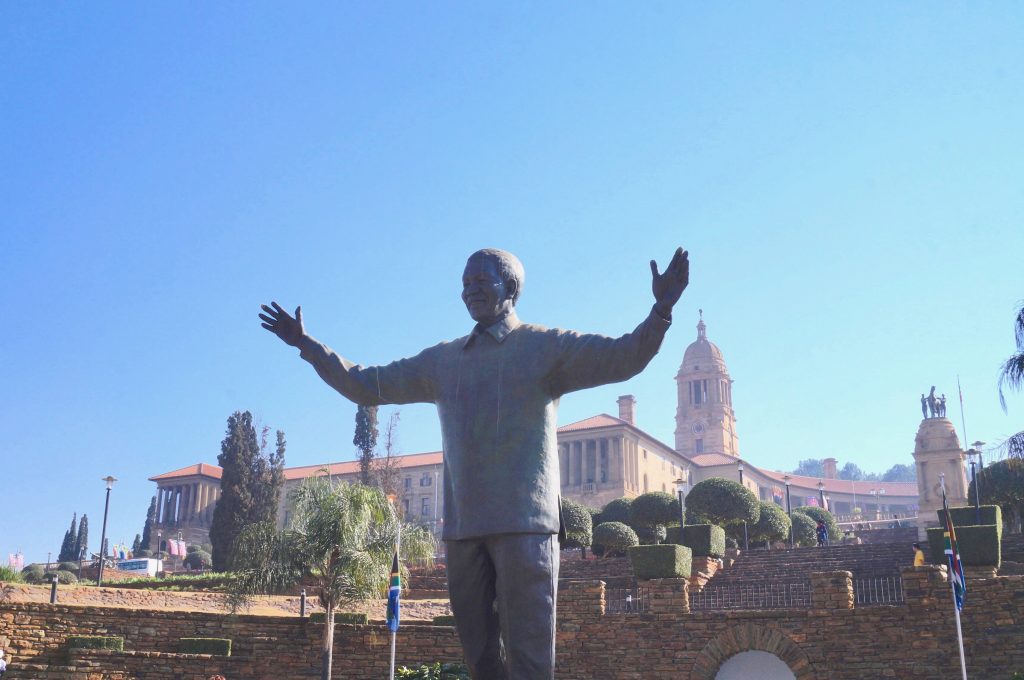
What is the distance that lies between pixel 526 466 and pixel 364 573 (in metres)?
15.7

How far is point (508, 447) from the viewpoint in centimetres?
402

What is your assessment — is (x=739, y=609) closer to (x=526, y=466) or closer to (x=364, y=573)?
(x=364, y=573)

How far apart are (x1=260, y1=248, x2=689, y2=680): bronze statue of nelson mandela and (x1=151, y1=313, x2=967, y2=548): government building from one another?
4764cm

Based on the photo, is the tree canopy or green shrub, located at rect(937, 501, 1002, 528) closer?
green shrub, located at rect(937, 501, 1002, 528)

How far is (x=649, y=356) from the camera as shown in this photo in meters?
3.91

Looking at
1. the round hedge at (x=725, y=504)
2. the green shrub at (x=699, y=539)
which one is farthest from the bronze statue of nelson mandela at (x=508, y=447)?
the round hedge at (x=725, y=504)

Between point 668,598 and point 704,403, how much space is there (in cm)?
8536

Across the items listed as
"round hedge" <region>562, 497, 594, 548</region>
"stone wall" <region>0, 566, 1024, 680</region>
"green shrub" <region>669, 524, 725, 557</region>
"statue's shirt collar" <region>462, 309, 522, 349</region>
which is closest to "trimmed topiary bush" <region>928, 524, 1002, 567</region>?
"stone wall" <region>0, 566, 1024, 680</region>

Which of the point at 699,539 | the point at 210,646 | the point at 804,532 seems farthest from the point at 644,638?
the point at 804,532

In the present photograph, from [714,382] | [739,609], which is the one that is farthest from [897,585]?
[714,382]

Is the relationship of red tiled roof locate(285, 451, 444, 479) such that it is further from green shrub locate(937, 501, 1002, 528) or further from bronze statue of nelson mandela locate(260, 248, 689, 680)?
bronze statue of nelson mandela locate(260, 248, 689, 680)

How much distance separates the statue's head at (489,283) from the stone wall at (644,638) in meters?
14.5

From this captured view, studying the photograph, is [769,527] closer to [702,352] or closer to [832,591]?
[832,591]

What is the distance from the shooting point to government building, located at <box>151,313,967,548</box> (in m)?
48.2
